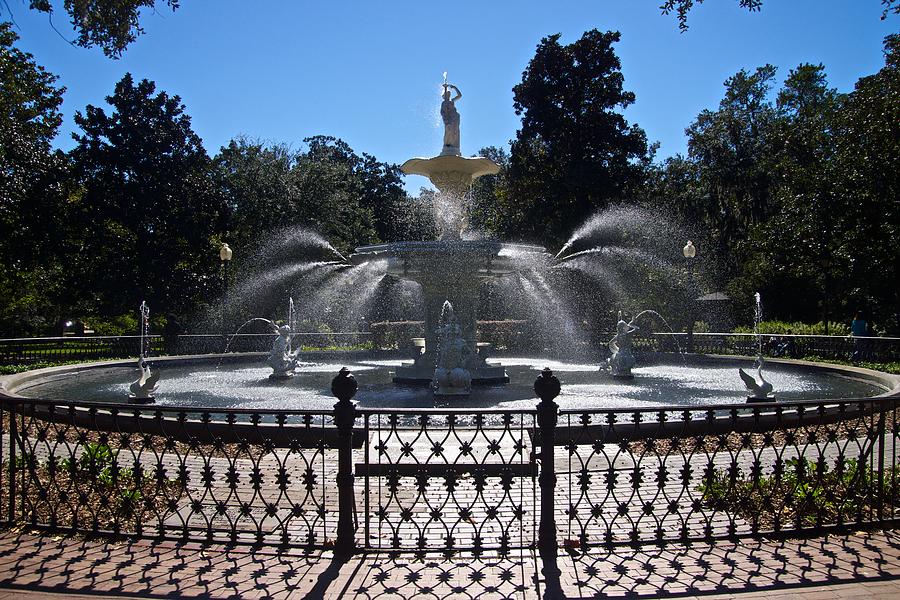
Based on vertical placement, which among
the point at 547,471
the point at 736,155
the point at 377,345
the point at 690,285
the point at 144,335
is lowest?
the point at 377,345

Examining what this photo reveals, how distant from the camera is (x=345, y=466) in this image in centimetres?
511

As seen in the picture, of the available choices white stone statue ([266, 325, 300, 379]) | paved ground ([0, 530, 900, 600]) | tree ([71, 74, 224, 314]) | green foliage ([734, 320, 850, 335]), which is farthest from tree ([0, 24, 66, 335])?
green foliage ([734, 320, 850, 335])

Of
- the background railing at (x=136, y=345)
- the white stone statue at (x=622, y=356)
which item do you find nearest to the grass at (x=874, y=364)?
the white stone statue at (x=622, y=356)

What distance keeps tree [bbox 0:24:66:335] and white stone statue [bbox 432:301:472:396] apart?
21187 millimetres

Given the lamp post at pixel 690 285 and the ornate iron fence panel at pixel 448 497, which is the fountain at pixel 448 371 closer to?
the lamp post at pixel 690 285

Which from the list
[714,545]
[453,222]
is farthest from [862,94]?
[714,545]

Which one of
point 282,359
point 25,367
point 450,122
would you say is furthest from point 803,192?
point 25,367

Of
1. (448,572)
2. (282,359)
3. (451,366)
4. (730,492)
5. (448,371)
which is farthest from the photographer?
(282,359)

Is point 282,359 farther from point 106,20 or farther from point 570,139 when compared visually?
point 570,139

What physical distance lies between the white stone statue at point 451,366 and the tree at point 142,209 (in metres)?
23.8

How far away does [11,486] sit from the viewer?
562 cm

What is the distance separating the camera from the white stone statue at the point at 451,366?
39.7 feet

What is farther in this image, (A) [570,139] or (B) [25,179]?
(A) [570,139]

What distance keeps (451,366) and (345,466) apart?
7335mm
